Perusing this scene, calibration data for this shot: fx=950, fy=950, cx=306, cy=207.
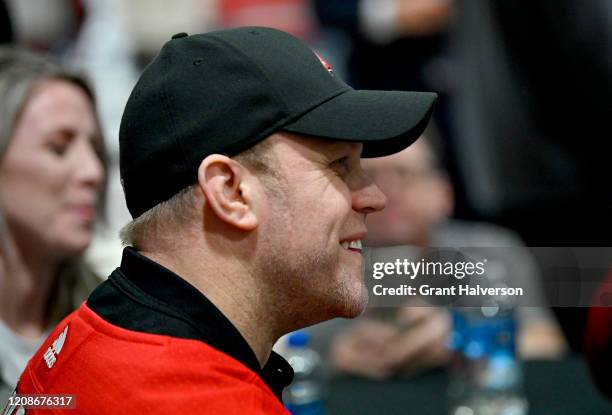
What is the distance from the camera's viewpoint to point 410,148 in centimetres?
295

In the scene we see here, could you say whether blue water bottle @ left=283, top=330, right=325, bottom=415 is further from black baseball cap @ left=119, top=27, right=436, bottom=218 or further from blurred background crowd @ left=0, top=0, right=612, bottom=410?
black baseball cap @ left=119, top=27, right=436, bottom=218

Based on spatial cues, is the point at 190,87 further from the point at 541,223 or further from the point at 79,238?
the point at 541,223

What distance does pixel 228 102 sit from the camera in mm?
1280

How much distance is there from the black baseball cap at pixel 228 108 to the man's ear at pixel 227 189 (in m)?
0.02

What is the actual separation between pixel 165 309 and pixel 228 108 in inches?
11.0

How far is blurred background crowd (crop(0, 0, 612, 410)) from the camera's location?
2262 mm

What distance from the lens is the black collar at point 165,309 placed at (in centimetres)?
123

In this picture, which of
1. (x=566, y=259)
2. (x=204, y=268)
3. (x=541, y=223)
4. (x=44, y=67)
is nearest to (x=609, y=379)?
(x=566, y=259)

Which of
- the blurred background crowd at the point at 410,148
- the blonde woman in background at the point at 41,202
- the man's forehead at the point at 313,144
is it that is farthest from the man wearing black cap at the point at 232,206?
the blonde woman in background at the point at 41,202

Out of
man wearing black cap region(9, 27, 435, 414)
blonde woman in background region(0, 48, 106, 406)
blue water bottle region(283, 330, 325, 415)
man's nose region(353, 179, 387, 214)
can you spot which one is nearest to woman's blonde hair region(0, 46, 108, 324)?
blonde woman in background region(0, 48, 106, 406)

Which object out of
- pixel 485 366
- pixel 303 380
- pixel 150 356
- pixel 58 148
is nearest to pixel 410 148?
pixel 485 366

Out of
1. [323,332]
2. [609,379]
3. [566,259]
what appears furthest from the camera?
[323,332]

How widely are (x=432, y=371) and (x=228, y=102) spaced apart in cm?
141

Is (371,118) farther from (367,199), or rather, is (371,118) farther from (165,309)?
(165,309)
